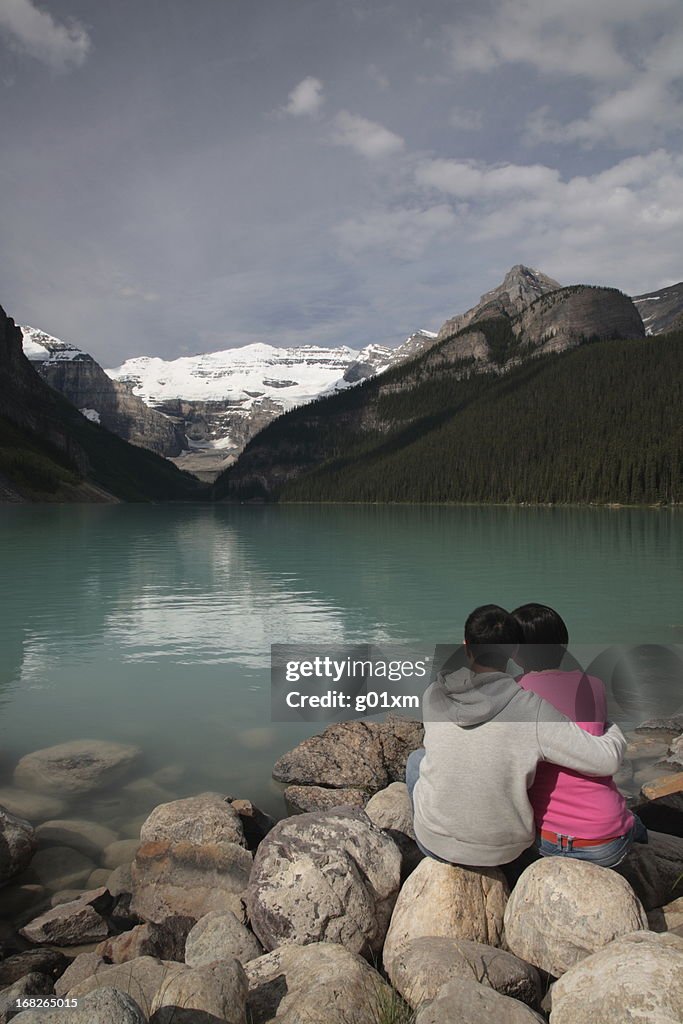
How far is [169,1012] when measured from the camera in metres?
4.03

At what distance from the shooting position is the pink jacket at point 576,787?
16.1 ft

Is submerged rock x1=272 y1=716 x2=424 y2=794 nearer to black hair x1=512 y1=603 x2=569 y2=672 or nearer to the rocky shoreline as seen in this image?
the rocky shoreline

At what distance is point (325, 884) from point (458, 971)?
4.98ft

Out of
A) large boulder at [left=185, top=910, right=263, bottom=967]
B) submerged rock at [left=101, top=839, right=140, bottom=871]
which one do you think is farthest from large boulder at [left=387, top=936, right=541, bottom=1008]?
submerged rock at [left=101, top=839, right=140, bottom=871]

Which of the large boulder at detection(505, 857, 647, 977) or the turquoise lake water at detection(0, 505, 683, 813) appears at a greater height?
the large boulder at detection(505, 857, 647, 977)

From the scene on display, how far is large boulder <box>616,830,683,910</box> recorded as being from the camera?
5.55 metres

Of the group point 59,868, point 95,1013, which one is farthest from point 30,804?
point 95,1013

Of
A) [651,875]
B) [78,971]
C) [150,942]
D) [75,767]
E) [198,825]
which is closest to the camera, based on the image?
[651,875]

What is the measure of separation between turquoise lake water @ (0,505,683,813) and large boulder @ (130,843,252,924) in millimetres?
2601

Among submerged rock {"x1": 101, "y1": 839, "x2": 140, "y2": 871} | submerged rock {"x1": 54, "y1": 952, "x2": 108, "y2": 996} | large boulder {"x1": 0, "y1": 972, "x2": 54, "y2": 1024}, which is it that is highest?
large boulder {"x1": 0, "y1": 972, "x2": 54, "y2": 1024}

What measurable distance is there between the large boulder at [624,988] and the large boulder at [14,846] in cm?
639

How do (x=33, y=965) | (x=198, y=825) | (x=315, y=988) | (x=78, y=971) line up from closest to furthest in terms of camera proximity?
1. (x=315, y=988)
2. (x=78, y=971)
3. (x=33, y=965)
4. (x=198, y=825)

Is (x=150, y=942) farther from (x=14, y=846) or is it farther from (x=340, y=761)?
(x=340, y=761)

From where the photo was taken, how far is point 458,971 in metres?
4.39
